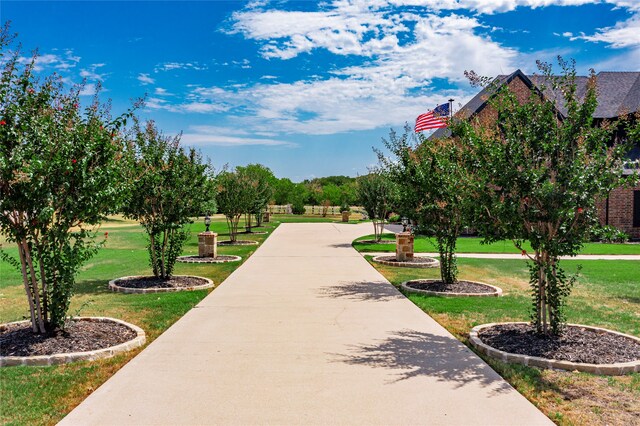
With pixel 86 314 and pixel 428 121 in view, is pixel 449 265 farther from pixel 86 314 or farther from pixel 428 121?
pixel 428 121

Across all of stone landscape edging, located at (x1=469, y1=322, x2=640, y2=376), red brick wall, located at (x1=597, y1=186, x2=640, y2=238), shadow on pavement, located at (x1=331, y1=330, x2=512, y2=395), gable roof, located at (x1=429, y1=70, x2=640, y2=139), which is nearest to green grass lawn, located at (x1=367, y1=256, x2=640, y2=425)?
stone landscape edging, located at (x1=469, y1=322, x2=640, y2=376)

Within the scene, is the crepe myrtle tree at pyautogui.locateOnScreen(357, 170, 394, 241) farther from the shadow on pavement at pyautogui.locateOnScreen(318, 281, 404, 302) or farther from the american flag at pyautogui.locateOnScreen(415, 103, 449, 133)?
the shadow on pavement at pyautogui.locateOnScreen(318, 281, 404, 302)

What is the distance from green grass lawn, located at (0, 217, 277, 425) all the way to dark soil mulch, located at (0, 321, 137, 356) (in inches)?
12.3

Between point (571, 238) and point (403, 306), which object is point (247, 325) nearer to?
point (403, 306)

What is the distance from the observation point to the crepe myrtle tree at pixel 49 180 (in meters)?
6.40

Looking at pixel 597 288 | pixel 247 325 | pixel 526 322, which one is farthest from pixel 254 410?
pixel 597 288

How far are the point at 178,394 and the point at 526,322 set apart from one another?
18.4 ft

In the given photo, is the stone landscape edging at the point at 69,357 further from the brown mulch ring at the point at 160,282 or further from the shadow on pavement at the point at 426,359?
the brown mulch ring at the point at 160,282

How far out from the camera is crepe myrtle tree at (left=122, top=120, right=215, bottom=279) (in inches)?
451

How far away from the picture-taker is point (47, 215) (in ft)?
21.0

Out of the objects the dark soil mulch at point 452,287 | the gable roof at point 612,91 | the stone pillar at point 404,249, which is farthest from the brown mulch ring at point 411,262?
the gable roof at point 612,91

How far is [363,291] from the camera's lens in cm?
1118

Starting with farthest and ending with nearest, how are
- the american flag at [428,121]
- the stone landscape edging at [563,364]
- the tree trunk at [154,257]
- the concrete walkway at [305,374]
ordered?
the american flag at [428,121], the tree trunk at [154,257], the stone landscape edging at [563,364], the concrete walkway at [305,374]

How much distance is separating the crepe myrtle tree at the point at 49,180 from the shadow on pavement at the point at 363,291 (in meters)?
5.07
